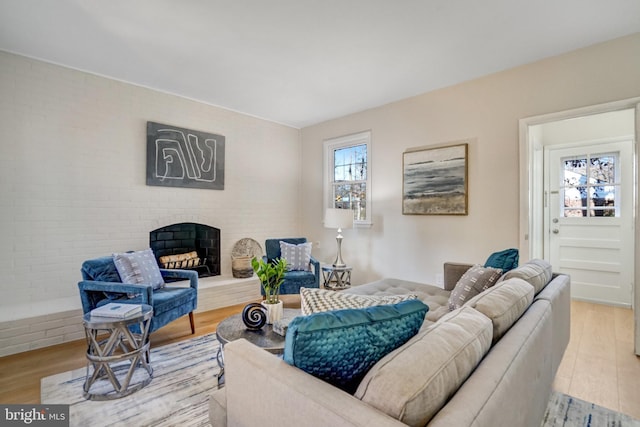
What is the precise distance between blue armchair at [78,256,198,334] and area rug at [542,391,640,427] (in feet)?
8.82

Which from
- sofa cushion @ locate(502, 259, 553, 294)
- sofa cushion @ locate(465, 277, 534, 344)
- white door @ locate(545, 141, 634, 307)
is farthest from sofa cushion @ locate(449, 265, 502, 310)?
white door @ locate(545, 141, 634, 307)

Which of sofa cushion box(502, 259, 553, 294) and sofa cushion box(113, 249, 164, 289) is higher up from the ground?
sofa cushion box(502, 259, 553, 294)

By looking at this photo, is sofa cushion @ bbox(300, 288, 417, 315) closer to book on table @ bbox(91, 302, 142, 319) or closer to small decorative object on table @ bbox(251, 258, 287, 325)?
small decorative object on table @ bbox(251, 258, 287, 325)

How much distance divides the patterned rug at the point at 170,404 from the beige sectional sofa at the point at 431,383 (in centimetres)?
78

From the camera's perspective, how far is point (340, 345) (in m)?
0.89

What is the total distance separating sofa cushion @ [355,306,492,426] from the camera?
2.41 feet

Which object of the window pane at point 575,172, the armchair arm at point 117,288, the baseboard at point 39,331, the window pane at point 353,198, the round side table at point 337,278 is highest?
the window pane at point 575,172

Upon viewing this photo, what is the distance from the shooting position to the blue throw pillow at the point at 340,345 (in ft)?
2.90

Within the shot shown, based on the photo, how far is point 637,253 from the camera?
2.51 meters

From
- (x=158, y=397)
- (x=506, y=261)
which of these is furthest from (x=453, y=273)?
(x=158, y=397)

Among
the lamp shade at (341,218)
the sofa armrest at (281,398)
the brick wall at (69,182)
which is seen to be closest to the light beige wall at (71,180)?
the brick wall at (69,182)

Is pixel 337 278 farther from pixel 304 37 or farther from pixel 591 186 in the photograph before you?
pixel 591 186

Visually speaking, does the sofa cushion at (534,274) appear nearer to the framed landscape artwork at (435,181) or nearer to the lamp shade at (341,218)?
the framed landscape artwork at (435,181)

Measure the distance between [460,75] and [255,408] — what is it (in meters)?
3.47
